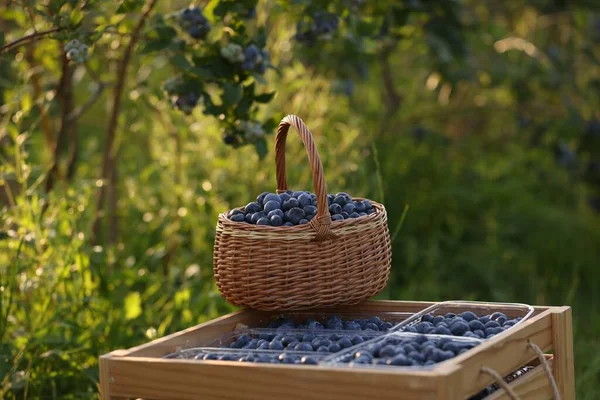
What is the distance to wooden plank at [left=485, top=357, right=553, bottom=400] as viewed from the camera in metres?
1.71

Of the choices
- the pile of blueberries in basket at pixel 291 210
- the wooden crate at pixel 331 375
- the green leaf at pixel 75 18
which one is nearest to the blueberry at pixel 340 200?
the pile of blueberries in basket at pixel 291 210

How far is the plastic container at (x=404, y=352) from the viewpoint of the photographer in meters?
1.55

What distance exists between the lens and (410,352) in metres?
1.60

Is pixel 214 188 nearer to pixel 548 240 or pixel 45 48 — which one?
pixel 45 48

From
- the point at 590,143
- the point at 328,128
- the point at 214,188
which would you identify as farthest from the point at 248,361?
the point at 590,143

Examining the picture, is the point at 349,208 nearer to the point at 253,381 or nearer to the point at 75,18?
the point at 253,381

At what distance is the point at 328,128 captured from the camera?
3.94 meters

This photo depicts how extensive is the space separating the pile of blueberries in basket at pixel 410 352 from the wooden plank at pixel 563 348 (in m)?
0.31

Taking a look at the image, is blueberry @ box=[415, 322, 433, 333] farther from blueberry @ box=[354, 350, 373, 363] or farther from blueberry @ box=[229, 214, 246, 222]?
blueberry @ box=[229, 214, 246, 222]

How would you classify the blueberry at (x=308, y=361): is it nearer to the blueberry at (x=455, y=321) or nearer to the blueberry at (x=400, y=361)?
the blueberry at (x=400, y=361)

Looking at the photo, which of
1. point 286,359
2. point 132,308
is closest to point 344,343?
point 286,359

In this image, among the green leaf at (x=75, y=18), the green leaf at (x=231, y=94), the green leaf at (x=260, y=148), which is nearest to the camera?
the green leaf at (x=75, y=18)

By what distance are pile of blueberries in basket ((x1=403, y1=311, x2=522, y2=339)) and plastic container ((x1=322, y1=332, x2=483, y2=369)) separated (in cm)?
9

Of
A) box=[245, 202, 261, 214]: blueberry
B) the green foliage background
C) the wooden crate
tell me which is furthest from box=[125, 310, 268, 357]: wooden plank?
the green foliage background
